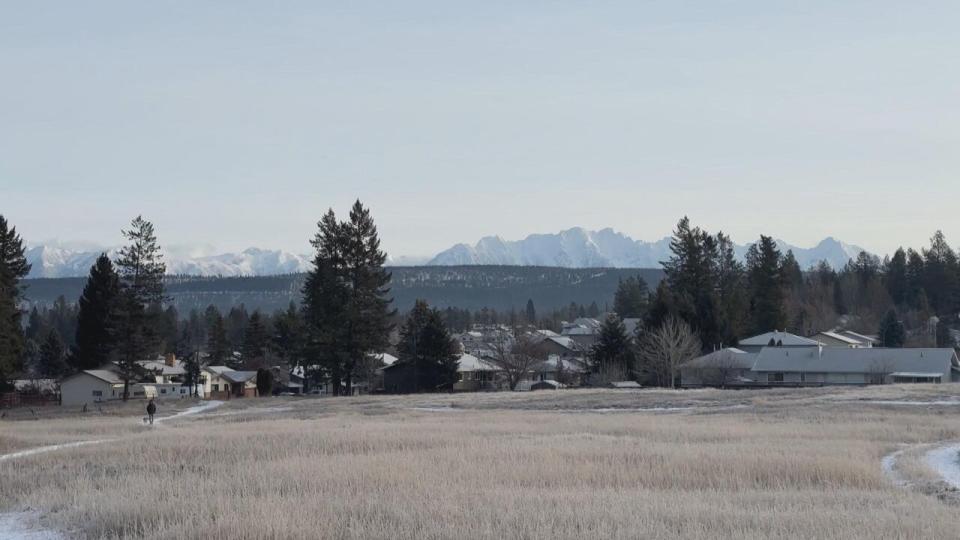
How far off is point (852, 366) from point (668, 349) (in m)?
17.0

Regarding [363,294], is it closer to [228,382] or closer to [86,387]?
[86,387]

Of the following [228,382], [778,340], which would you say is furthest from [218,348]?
[778,340]

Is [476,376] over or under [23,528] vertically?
under

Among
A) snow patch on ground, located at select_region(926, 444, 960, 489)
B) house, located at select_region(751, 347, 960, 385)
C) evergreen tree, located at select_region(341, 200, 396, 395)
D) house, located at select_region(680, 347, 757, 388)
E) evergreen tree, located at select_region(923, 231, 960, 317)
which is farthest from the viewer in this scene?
evergreen tree, located at select_region(923, 231, 960, 317)

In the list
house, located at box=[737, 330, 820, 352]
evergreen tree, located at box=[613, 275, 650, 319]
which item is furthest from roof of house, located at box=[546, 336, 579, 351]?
house, located at box=[737, 330, 820, 352]

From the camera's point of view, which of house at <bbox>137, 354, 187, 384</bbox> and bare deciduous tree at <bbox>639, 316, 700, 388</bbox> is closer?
bare deciduous tree at <bbox>639, 316, 700, 388</bbox>

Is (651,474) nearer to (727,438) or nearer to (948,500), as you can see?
(948,500)

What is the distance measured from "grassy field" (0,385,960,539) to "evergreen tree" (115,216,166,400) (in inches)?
1233

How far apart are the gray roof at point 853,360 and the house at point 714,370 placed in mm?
1755

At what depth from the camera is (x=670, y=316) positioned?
93188 millimetres

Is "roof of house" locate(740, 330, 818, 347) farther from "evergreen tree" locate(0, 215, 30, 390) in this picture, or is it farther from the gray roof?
"evergreen tree" locate(0, 215, 30, 390)

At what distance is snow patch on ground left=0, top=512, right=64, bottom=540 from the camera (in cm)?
1664

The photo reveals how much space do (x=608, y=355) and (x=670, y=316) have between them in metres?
6.97

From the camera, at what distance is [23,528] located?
1762cm
